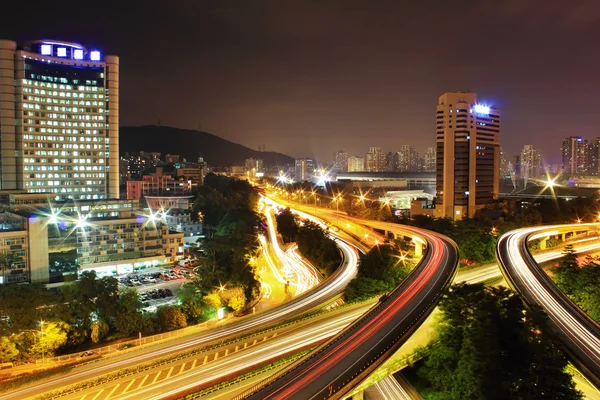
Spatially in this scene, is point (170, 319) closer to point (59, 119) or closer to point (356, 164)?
point (59, 119)

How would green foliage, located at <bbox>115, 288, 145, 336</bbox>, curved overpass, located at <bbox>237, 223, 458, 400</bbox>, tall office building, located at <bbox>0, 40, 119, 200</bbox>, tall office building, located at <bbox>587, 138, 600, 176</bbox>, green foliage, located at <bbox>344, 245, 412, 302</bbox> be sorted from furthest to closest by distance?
tall office building, located at <bbox>587, 138, 600, 176</bbox>
tall office building, located at <bbox>0, 40, 119, 200</bbox>
green foliage, located at <bbox>344, 245, 412, 302</bbox>
green foliage, located at <bbox>115, 288, 145, 336</bbox>
curved overpass, located at <bbox>237, 223, 458, 400</bbox>

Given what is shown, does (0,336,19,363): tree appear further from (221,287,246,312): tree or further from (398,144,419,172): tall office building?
(398,144,419,172): tall office building

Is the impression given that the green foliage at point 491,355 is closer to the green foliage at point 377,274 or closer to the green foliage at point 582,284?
the green foliage at point 377,274

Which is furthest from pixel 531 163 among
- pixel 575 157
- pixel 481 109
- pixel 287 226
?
pixel 287 226

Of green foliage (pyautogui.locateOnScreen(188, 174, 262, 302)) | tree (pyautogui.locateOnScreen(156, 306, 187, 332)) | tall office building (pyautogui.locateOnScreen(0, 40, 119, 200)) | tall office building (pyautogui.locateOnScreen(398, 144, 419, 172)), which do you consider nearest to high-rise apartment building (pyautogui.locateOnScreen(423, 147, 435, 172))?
tall office building (pyautogui.locateOnScreen(398, 144, 419, 172))

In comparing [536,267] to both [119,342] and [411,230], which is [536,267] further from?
[119,342]

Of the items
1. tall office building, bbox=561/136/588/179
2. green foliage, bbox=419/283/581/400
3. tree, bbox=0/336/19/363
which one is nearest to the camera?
green foliage, bbox=419/283/581/400

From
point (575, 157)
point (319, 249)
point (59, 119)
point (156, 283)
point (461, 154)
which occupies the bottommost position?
point (156, 283)

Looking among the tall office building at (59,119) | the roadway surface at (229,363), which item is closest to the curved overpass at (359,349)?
the roadway surface at (229,363)
